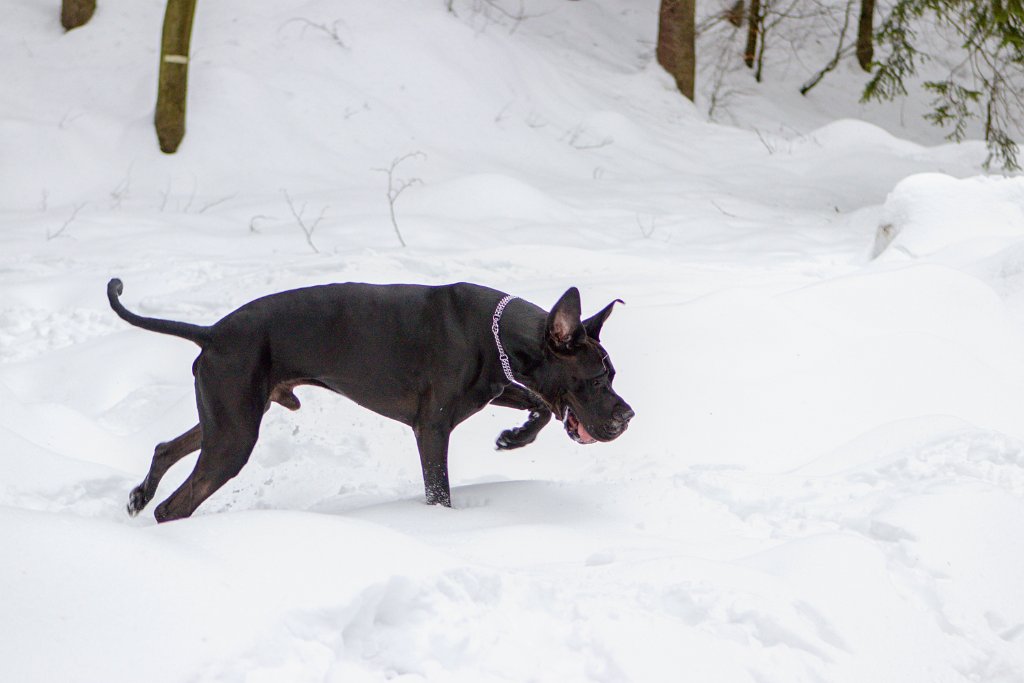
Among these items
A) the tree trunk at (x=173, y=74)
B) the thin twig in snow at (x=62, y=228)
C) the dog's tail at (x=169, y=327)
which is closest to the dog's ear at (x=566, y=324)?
the dog's tail at (x=169, y=327)

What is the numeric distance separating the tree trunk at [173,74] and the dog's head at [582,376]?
709 centimetres

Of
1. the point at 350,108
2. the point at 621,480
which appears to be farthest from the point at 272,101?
the point at 621,480

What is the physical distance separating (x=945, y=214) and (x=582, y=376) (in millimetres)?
5296

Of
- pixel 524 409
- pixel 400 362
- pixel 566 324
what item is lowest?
pixel 524 409

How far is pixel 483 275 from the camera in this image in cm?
699

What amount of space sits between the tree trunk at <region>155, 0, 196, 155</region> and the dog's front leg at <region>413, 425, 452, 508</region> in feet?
22.8

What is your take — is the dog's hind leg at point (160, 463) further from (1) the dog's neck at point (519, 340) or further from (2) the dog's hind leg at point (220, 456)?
(1) the dog's neck at point (519, 340)

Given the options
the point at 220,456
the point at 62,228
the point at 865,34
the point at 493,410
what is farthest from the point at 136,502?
the point at 865,34

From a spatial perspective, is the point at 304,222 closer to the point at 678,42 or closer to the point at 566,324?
the point at 566,324

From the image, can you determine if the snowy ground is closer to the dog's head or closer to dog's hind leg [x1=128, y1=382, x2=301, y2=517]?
dog's hind leg [x1=128, y1=382, x2=301, y2=517]

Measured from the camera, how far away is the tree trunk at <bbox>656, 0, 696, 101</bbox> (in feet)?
48.7

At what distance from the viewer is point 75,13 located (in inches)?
467

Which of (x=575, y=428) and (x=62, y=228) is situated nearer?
(x=575, y=428)

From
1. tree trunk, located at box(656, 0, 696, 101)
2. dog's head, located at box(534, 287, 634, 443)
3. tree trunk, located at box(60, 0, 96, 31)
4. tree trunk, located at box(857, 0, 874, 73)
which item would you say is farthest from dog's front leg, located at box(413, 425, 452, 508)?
tree trunk, located at box(857, 0, 874, 73)
